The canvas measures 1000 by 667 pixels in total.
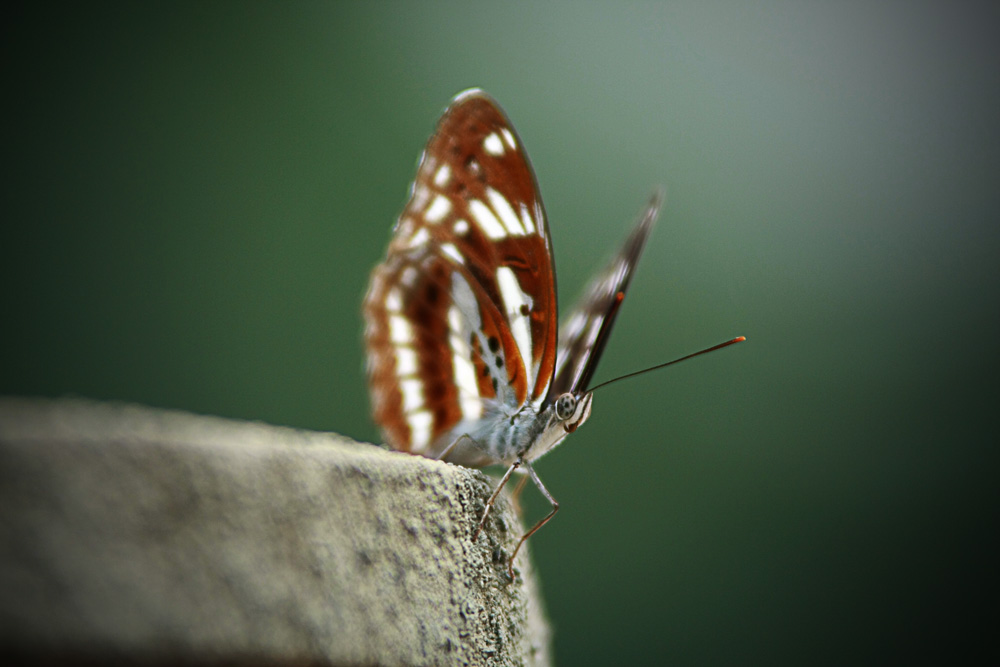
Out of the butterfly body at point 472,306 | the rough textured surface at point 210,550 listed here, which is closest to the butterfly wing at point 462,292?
the butterfly body at point 472,306

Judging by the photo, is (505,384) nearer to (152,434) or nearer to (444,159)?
(444,159)

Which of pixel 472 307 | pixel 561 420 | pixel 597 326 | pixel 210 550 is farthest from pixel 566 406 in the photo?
pixel 210 550

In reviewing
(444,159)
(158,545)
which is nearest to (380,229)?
(444,159)

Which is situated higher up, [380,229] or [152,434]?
[152,434]

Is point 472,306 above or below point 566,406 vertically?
above

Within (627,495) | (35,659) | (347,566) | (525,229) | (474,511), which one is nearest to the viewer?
(35,659)

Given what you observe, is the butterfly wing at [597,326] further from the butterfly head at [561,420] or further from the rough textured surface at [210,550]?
the rough textured surface at [210,550]

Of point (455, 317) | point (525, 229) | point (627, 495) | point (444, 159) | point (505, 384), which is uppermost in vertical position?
Answer: point (444, 159)

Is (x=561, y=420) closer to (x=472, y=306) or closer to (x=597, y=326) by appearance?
(x=597, y=326)
